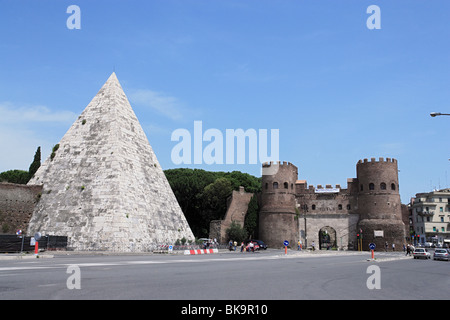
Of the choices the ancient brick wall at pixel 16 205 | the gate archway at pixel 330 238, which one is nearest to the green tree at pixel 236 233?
the gate archway at pixel 330 238

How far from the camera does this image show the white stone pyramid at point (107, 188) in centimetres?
2347

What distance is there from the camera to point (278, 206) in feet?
167

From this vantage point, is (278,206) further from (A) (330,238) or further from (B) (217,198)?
(A) (330,238)

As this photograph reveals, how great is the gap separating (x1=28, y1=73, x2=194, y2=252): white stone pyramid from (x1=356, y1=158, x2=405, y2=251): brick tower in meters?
27.2

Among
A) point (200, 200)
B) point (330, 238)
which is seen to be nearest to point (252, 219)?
point (200, 200)

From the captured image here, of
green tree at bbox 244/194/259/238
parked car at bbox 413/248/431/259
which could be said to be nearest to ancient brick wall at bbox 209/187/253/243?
green tree at bbox 244/194/259/238

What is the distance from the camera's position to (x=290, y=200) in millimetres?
51562

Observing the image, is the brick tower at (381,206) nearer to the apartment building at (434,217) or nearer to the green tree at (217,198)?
the green tree at (217,198)

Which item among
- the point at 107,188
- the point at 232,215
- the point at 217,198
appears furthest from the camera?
the point at 217,198

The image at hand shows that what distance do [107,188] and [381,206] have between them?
35.7 m
